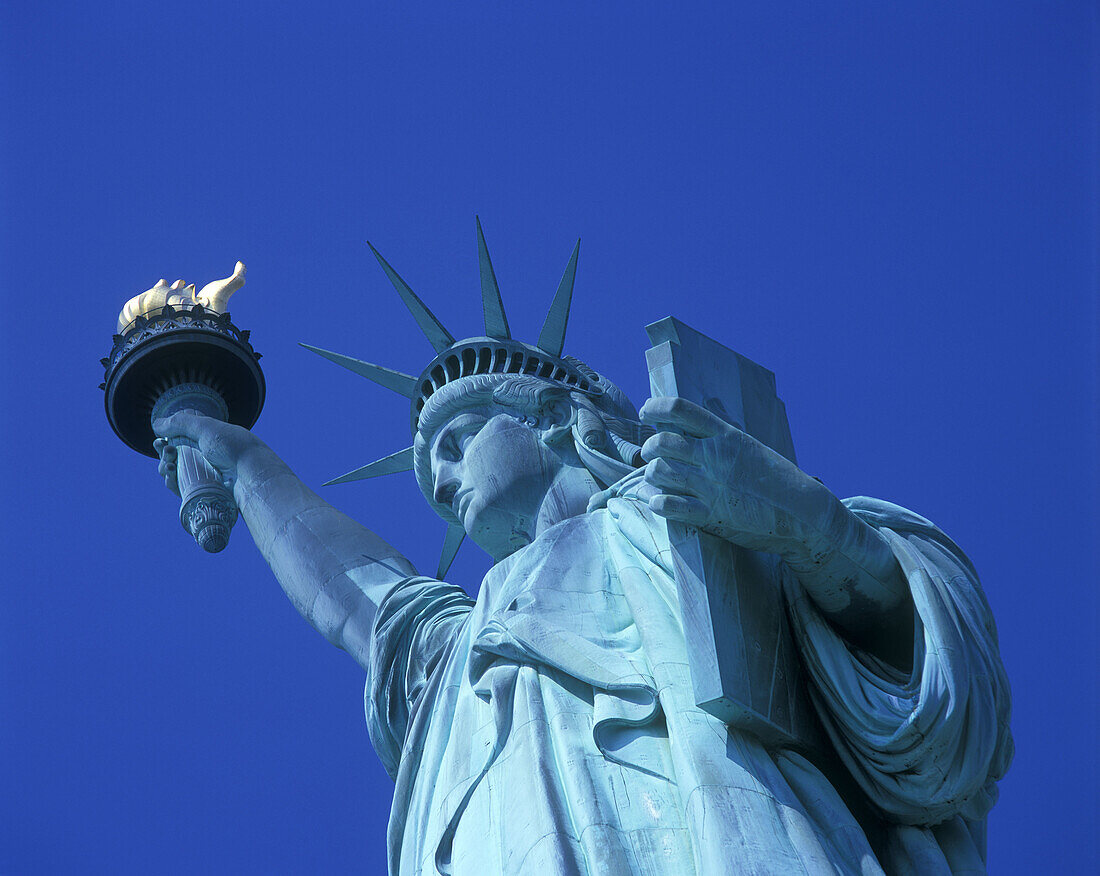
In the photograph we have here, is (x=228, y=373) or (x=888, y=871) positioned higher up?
(x=228, y=373)

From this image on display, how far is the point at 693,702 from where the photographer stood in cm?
875

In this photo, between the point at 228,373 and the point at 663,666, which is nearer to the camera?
the point at 663,666

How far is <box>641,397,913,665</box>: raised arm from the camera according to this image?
8.36m

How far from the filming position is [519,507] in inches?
448

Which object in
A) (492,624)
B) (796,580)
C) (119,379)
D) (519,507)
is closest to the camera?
(796,580)

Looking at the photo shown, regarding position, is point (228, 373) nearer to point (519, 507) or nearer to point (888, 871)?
point (519, 507)

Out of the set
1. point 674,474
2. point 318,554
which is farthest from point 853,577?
point 318,554

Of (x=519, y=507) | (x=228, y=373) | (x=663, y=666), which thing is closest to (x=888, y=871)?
(x=663, y=666)

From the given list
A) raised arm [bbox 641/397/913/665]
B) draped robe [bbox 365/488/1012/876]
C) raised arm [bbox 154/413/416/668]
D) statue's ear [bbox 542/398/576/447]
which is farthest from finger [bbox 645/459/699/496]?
raised arm [bbox 154/413/416/668]

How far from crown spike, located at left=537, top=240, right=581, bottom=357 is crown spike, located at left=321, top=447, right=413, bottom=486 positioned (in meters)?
1.17

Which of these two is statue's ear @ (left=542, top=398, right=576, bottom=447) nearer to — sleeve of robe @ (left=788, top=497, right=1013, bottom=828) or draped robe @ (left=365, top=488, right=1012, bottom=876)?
draped robe @ (left=365, top=488, right=1012, bottom=876)

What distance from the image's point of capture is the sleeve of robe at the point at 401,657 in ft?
36.7

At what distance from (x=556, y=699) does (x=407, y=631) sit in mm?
2371

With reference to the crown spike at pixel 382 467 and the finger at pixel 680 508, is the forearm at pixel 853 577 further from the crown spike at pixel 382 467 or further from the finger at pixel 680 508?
the crown spike at pixel 382 467
